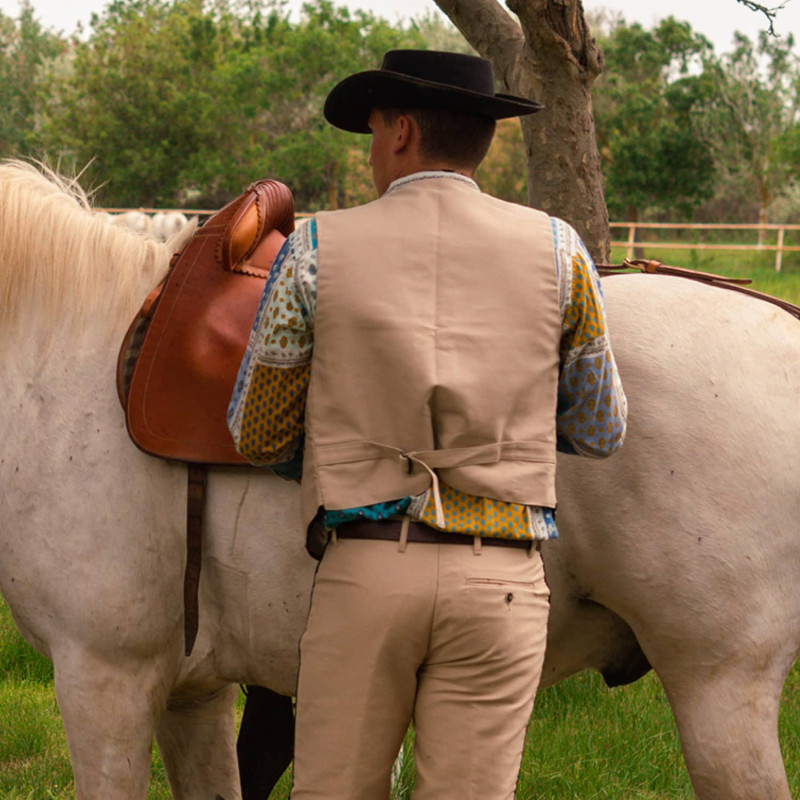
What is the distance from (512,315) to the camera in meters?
1.93

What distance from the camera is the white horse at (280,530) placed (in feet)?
7.61

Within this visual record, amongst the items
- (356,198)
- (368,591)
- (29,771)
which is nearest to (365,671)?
(368,591)

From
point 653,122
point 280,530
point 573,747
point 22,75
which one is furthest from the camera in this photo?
point 22,75

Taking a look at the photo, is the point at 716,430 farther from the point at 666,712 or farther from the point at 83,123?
the point at 83,123

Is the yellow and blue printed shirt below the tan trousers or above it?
above

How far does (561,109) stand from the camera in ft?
16.5

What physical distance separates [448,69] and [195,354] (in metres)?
0.95

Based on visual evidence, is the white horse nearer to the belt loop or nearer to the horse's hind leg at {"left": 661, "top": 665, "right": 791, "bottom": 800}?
the horse's hind leg at {"left": 661, "top": 665, "right": 791, "bottom": 800}

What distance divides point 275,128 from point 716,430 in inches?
1680

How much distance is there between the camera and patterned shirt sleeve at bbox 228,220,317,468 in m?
1.94

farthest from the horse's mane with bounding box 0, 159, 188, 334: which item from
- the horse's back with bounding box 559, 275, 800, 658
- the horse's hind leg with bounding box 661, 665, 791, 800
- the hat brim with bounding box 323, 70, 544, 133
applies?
the horse's hind leg with bounding box 661, 665, 791, 800

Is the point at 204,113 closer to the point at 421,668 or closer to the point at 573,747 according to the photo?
the point at 573,747

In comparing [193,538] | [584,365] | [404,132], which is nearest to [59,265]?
[193,538]

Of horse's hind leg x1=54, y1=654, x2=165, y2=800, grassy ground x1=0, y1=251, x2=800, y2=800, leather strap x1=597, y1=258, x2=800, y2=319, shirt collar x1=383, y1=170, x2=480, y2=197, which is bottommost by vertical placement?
grassy ground x1=0, y1=251, x2=800, y2=800
